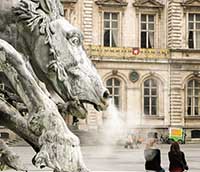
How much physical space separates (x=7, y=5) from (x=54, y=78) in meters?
0.73

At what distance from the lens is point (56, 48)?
14.9ft

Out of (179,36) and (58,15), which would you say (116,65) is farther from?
(58,15)

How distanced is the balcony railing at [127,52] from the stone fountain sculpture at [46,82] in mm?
29699

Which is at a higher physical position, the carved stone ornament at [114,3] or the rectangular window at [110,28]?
the carved stone ornament at [114,3]

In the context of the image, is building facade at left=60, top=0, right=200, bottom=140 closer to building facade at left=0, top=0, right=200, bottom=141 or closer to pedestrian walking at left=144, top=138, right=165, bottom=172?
building facade at left=0, top=0, right=200, bottom=141

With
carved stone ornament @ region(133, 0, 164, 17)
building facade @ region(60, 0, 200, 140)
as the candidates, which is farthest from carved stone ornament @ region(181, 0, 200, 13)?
carved stone ornament @ region(133, 0, 164, 17)

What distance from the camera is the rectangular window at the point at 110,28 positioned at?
3591 centimetres

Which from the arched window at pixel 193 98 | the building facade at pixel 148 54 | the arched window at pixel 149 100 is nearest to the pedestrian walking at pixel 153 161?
the building facade at pixel 148 54

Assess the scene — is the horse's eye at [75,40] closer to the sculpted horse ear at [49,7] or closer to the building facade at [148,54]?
the sculpted horse ear at [49,7]

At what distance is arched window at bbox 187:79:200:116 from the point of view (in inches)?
1400

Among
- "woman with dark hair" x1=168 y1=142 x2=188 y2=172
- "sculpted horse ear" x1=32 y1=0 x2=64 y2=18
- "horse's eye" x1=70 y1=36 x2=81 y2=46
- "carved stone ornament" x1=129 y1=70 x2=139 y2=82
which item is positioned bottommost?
"woman with dark hair" x1=168 y1=142 x2=188 y2=172

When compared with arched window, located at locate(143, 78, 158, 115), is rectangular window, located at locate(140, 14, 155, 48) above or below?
above

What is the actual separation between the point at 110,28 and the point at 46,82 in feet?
104

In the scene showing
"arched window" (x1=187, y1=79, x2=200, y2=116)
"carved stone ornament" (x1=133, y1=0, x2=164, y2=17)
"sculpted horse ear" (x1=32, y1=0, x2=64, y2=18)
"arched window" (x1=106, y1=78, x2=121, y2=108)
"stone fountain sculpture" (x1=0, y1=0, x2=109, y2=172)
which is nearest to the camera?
"stone fountain sculpture" (x1=0, y1=0, x2=109, y2=172)
